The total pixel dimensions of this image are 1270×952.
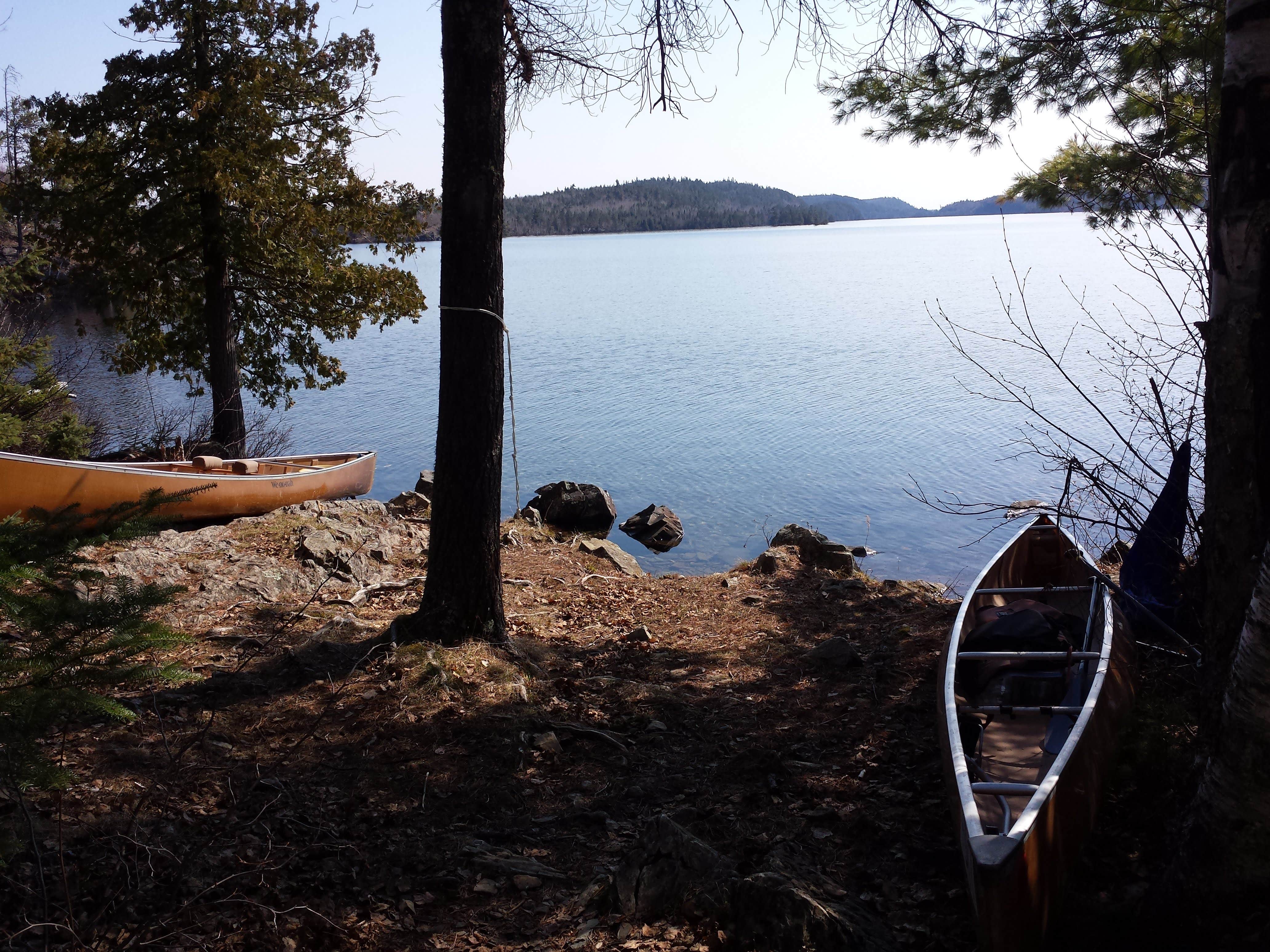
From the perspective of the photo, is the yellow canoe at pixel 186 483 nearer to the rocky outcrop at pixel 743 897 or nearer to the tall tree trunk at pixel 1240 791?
the rocky outcrop at pixel 743 897

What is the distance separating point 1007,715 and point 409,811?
3.18 m

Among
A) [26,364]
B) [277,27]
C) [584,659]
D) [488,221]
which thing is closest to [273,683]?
[584,659]

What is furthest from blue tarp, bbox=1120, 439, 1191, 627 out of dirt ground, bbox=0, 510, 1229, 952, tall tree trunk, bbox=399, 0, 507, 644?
tall tree trunk, bbox=399, 0, 507, 644

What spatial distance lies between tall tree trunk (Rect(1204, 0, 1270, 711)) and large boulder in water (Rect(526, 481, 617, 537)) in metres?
11.1

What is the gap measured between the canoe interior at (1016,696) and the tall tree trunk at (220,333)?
11.2 metres

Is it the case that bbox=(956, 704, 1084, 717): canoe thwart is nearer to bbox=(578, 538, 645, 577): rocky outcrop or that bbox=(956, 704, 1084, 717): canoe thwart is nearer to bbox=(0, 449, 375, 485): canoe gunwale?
bbox=(578, 538, 645, 577): rocky outcrop

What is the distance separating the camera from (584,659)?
632 centimetres

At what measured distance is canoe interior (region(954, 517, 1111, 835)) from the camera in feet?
13.4

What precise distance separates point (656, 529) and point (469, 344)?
8.82 m

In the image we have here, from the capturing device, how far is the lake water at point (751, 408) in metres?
14.8

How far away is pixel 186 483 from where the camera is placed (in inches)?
348

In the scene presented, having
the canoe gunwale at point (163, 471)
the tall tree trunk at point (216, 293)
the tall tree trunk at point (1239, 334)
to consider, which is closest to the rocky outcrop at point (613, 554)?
the canoe gunwale at point (163, 471)

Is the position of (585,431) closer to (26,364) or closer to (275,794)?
(26,364)

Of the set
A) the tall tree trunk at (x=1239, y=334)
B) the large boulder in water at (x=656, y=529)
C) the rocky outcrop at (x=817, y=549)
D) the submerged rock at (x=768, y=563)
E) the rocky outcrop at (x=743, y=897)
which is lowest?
the large boulder in water at (x=656, y=529)
